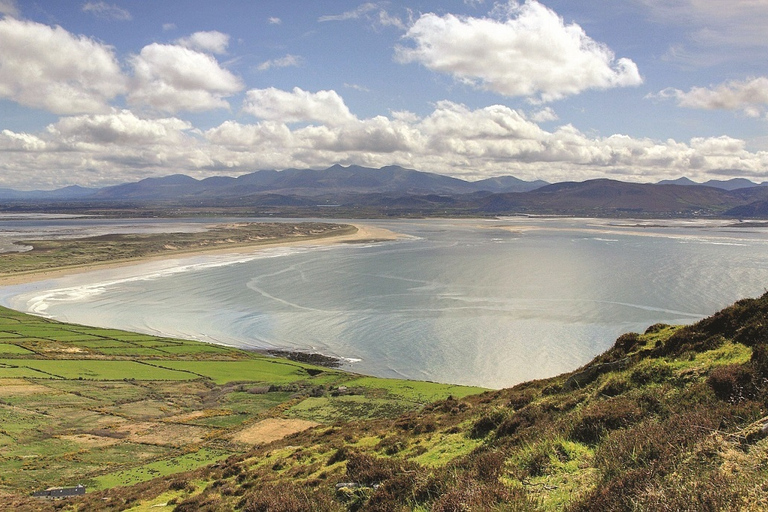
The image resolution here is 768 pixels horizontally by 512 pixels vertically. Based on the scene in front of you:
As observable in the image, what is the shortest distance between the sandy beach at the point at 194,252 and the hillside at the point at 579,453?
323ft

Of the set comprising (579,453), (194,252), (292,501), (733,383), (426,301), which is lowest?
(426,301)

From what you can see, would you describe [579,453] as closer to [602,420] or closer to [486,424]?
[602,420]

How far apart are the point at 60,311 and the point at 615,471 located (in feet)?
271

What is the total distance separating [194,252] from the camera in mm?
137875

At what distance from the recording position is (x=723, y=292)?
71.8m

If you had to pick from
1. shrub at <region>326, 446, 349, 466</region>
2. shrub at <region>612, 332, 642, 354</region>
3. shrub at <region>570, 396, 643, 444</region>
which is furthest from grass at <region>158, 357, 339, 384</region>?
shrub at <region>570, 396, 643, 444</region>

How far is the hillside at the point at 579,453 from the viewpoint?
7262 millimetres

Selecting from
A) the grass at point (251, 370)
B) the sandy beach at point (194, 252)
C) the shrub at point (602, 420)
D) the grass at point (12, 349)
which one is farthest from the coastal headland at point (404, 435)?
the sandy beach at point (194, 252)

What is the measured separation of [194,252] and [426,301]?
89.2 metres

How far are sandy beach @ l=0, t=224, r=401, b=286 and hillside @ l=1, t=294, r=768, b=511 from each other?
98427 millimetres

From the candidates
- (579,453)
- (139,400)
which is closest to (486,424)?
(579,453)

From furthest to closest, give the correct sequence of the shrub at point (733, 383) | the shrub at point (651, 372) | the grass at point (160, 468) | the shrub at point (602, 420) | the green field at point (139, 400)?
1. the green field at point (139, 400)
2. the grass at point (160, 468)
3. the shrub at point (651, 372)
4. the shrub at point (602, 420)
5. the shrub at point (733, 383)

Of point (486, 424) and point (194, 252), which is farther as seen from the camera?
point (194, 252)

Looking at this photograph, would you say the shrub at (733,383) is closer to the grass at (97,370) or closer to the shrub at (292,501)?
the shrub at (292,501)
